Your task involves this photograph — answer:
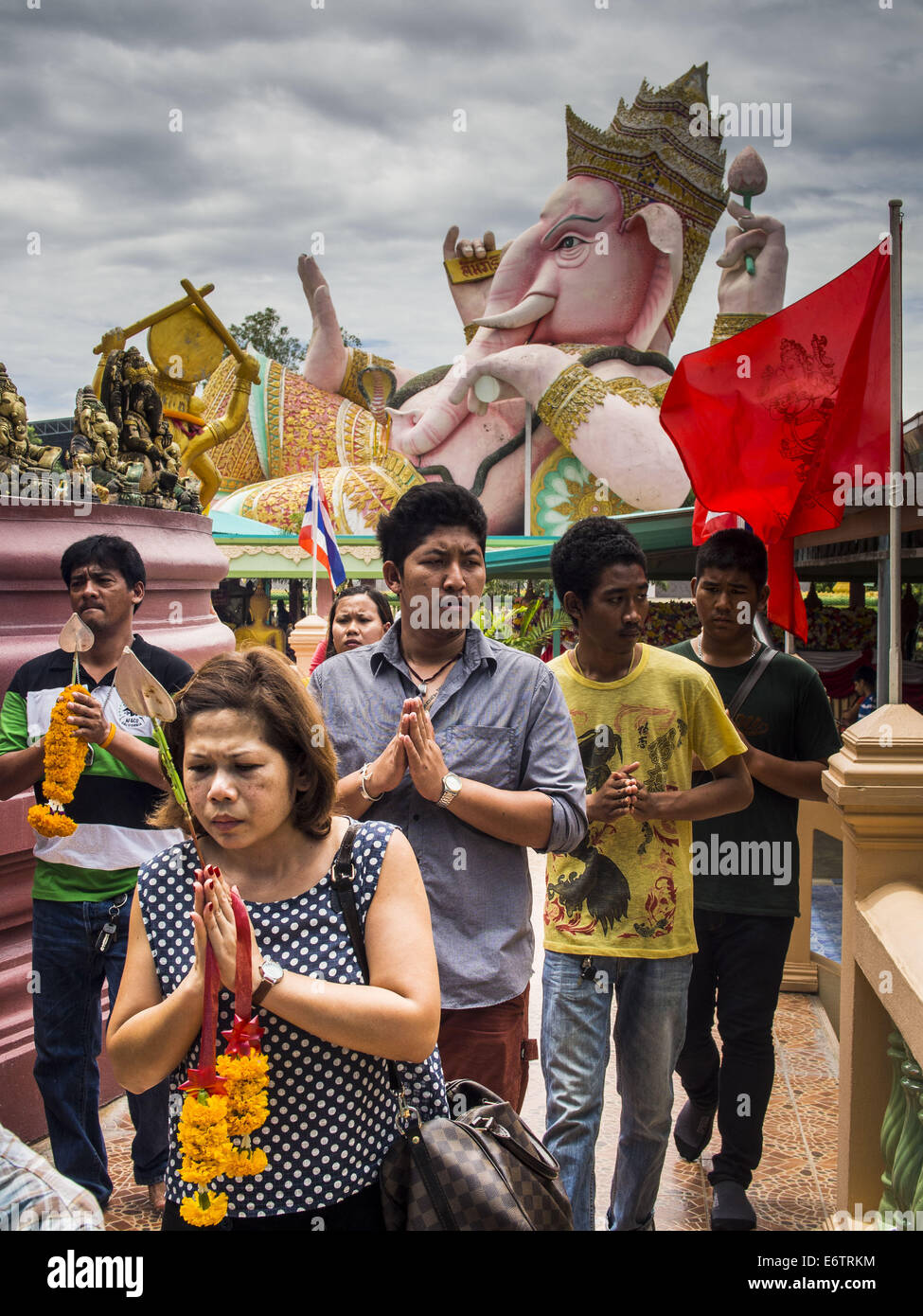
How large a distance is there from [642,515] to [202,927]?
780 centimetres

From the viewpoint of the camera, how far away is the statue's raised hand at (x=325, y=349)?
82.9 feet

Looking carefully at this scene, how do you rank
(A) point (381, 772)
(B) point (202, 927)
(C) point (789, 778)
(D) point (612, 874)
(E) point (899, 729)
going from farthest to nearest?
1. (C) point (789, 778)
2. (D) point (612, 874)
3. (E) point (899, 729)
4. (A) point (381, 772)
5. (B) point (202, 927)

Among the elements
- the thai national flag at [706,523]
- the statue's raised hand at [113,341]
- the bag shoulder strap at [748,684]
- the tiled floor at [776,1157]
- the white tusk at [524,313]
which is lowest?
the tiled floor at [776,1157]

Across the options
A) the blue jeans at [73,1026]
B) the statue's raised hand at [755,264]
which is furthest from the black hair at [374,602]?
the statue's raised hand at [755,264]

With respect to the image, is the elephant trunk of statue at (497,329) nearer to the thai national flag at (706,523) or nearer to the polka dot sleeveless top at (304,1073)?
the thai national flag at (706,523)

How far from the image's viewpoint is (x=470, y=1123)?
179 centimetres

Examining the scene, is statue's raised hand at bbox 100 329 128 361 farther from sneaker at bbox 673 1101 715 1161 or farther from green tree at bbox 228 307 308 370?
A: green tree at bbox 228 307 308 370

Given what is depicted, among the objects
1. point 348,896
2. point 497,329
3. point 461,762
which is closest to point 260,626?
point 497,329

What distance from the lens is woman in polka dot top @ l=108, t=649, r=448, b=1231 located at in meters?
1.65

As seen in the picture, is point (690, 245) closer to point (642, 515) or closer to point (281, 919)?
point (642, 515)

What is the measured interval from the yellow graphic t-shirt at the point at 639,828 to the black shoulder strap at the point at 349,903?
128 cm

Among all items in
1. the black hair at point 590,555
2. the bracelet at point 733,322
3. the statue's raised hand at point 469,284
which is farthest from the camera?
the statue's raised hand at point 469,284

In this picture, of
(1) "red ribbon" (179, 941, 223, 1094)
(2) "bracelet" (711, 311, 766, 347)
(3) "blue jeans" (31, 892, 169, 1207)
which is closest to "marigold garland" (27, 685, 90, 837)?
(3) "blue jeans" (31, 892, 169, 1207)

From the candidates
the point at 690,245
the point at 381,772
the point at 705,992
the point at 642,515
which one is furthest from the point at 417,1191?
the point at 690,245
